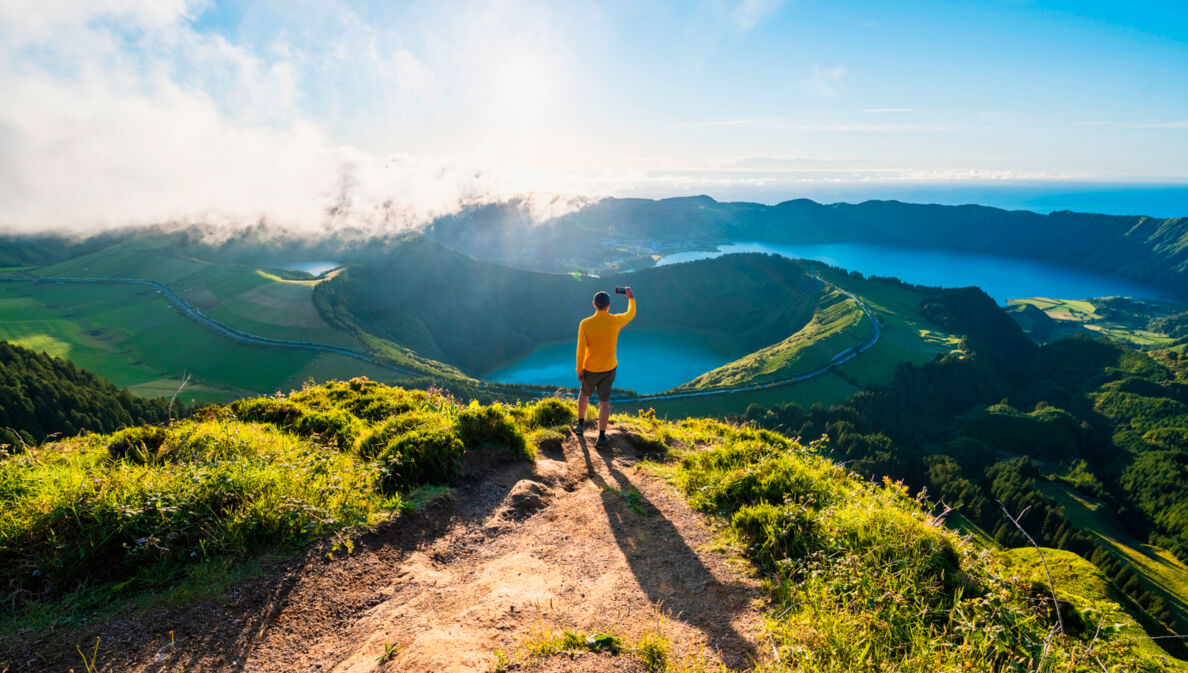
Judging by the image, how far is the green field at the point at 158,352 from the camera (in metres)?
98.9

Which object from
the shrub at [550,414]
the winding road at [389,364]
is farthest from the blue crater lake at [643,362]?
the shrub at [550,414]

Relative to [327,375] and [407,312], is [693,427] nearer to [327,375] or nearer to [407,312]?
[327,375]

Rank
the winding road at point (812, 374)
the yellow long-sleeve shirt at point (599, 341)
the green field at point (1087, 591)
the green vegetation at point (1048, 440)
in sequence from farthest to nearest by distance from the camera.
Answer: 1. the winding road at point (812, 374)
2. the green vegetation at point (1048, 440)
3. the yellow long-sleeve shirt at point (599, 341)
4. the green field at point (1087, 591)

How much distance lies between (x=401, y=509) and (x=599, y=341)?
5.31 m

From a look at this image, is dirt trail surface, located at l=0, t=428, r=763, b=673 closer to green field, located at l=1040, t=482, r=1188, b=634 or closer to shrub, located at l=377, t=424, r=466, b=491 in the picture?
shrub, located at l=377, t=424, r=466, b=491

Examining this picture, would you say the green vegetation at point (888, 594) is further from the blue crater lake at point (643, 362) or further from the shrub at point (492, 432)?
the blue crater lake at point (643, 362)

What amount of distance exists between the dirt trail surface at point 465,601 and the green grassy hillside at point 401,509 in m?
0.42

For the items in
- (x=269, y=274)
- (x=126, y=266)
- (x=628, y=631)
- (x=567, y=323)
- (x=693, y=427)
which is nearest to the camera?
(x=628, y=631)

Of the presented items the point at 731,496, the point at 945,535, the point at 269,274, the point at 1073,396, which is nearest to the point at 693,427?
the point at 731,496

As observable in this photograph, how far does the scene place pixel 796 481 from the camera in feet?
26.8

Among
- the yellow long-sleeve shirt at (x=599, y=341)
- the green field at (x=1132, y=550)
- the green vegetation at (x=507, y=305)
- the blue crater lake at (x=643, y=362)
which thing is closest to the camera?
the yellow long-sleeve shirt at (x=599, y=341)

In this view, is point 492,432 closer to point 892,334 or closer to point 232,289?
point 892,334

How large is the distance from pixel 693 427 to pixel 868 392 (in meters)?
110

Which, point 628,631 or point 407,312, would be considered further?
point 407,312
